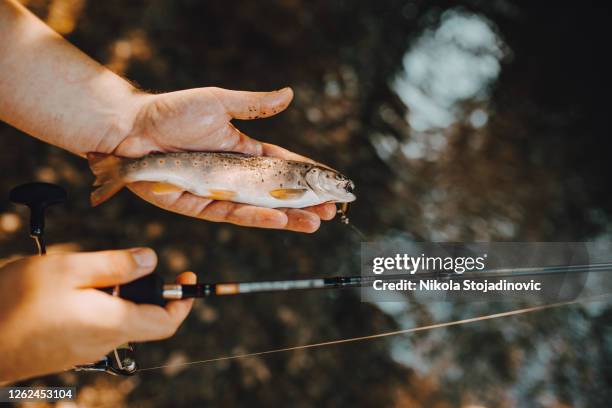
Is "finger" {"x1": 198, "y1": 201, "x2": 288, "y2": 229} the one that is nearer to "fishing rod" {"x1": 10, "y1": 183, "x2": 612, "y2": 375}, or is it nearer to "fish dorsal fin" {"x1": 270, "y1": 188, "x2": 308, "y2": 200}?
"fish dorsal fin" {"x1": 270, "y1": 188, "x2": 308, "y2": 200}

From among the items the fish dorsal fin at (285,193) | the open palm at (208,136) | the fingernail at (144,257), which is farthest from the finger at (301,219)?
the fingernail at (144,257)

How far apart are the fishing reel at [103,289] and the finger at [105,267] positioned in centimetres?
3

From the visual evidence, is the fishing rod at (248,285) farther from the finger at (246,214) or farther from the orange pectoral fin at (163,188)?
the orange pectoral fin at (163,188)

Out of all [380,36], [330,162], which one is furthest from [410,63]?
[330,162]

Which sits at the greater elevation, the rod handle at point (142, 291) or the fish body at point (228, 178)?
the fish body at point (228, 178)

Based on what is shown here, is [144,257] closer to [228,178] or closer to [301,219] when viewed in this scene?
[228,178]

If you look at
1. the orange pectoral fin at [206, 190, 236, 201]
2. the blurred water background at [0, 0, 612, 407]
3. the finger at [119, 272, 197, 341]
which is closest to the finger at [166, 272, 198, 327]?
the finger at [119, 272, 197, 341]

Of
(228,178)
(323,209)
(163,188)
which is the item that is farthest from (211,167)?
(323,209)

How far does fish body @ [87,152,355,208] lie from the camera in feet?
5.94

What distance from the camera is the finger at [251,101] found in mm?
1851

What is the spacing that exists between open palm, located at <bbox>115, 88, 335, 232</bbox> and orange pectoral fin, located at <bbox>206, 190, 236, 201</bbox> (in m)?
0.08

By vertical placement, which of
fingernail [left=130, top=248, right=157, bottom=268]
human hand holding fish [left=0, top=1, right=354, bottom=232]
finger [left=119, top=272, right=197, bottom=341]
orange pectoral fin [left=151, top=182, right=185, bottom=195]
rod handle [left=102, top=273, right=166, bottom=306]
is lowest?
finger [left=119, top=272, right=197, bottom=341]

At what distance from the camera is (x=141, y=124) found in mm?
1933

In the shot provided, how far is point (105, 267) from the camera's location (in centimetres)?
A: 120
